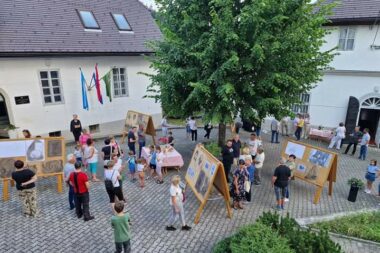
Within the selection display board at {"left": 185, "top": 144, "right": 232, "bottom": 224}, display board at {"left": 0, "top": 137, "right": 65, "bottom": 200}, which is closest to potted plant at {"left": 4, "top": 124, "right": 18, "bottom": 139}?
display board at {"left": 0, "top": 137, "right": 65, "bottom": 200}

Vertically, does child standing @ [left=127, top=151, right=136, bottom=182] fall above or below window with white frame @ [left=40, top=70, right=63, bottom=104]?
below

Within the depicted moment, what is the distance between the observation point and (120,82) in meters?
17.4

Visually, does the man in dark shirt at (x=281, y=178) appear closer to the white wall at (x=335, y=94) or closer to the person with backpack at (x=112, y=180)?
the person with backpack at (x=112, y=180)

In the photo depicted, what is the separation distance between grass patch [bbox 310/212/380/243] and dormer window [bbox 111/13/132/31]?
50.4 ft

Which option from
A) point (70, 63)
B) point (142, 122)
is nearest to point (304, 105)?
point (142, 122)

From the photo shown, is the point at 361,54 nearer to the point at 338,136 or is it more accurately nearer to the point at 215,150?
the point at 338,136

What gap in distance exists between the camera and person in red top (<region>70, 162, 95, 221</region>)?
295 inches

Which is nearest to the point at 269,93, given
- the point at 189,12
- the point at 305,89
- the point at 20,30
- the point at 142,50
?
the point at 305,89

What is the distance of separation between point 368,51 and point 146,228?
49.8 feet

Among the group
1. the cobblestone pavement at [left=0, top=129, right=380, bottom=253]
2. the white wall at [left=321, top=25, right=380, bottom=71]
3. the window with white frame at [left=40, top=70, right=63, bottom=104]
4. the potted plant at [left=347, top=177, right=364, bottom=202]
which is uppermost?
the white wall at [left=321, top=25, right=380, bottom=71]

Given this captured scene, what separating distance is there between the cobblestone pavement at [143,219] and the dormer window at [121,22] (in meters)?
10.9

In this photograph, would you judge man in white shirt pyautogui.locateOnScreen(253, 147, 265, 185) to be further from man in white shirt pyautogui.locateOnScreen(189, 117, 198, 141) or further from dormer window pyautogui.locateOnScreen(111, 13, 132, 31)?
dormer window pyautogui.locateOnScreen(111, 13, 132, 31)

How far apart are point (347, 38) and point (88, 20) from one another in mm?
15191

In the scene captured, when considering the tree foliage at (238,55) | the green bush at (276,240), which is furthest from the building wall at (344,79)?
the green bush at (276,240)
